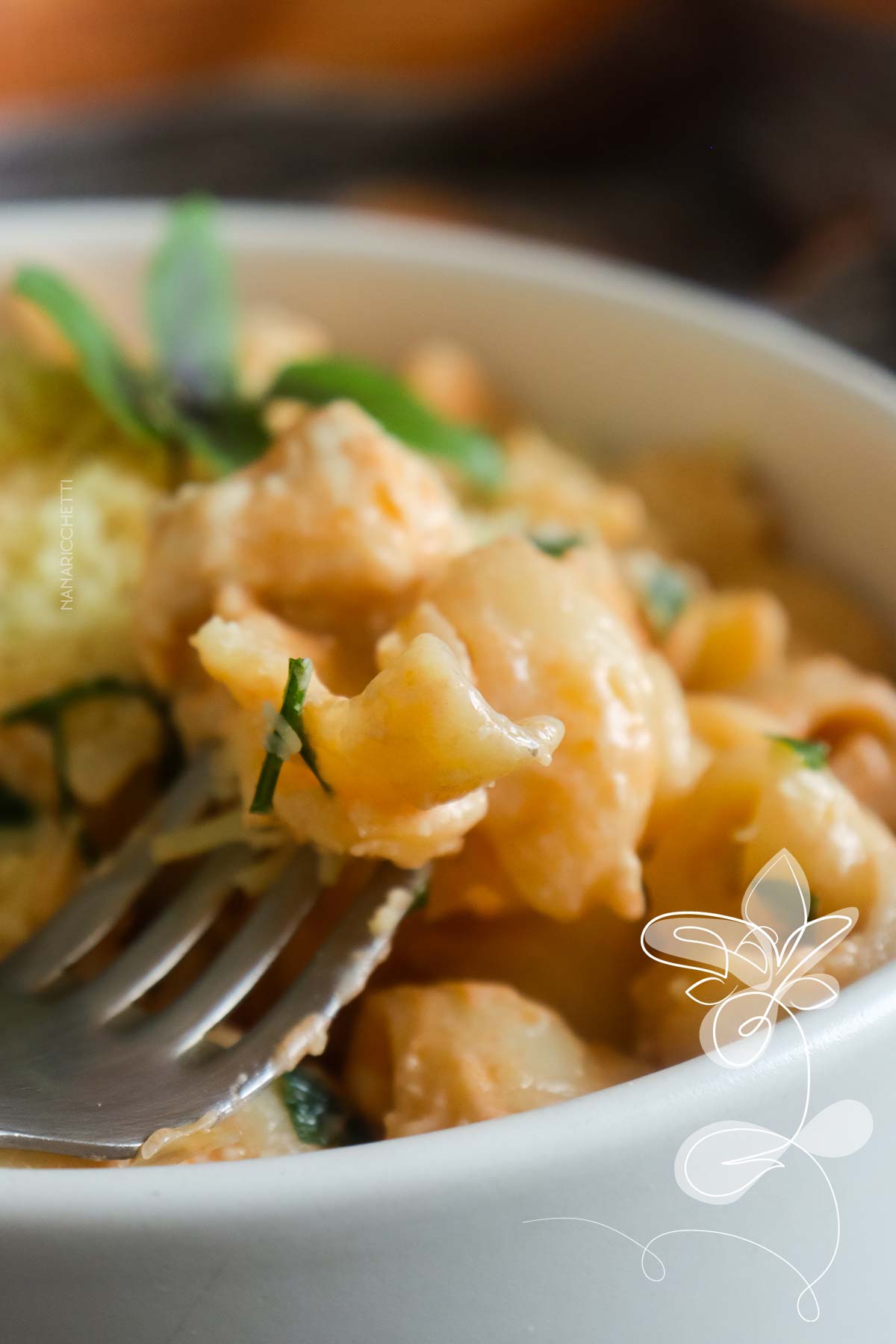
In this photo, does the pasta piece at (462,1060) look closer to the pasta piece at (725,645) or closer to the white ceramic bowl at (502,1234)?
the white ceramic bowl at (502,1234)

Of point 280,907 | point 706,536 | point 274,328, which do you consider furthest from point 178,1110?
point 274,328

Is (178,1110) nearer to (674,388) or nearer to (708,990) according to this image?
(708,990)

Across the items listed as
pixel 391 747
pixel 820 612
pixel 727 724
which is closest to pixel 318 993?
pixel 391 747

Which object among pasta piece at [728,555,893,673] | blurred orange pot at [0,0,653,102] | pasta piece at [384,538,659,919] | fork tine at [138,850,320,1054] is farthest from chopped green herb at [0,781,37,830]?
blurred orange pot at [0,0,653,102]

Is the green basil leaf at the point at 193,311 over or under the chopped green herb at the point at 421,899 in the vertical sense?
over

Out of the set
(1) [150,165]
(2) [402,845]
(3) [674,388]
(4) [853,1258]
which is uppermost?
(1) [150,165]

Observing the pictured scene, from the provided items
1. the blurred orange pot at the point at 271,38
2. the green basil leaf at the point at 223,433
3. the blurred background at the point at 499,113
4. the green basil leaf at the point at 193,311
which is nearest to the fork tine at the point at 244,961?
the green basil leaf at the point at 223,433
